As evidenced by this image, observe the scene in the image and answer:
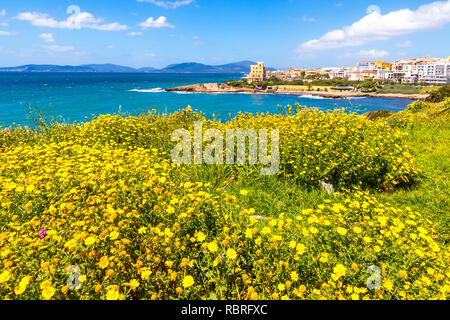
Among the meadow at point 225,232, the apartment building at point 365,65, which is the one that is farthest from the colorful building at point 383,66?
the meadow at point 225,232

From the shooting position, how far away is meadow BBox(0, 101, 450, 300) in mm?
1915

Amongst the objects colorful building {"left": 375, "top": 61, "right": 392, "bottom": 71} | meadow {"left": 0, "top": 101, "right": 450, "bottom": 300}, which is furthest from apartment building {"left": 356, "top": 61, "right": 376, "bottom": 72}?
meadow {"left": 0, "top": 101, "right": 450, "bottom": 300}

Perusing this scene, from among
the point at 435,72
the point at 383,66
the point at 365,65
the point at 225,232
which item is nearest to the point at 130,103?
the point at 225,232

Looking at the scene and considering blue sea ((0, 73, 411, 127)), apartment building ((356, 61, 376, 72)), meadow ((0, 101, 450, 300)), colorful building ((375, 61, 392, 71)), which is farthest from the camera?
apartment building ((356, 61, 376, 72))

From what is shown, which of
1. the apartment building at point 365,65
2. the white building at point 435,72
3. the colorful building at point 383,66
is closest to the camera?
the white building at point 435,72

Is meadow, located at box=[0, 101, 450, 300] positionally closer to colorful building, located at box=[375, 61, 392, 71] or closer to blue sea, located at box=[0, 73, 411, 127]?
blue sea, located at box=[0, 73, 411, 127]

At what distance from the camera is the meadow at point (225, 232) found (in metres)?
1.92

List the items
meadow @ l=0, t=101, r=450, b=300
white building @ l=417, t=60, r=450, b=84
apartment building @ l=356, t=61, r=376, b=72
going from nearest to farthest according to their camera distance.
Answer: meadow @ l=0, t=101, r=450, b=300 → white building @ l=417, t=60, r=450, b=84 → apartment building @ l=356, t=61, r=376, b=72

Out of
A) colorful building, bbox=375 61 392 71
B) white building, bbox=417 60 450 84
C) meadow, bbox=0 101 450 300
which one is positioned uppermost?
colorful building, bbox=375 61 392 71

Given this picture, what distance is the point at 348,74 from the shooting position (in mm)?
123750

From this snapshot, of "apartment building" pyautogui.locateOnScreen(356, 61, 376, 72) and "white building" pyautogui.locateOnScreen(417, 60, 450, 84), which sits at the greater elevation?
"apartment building" pyautogui.locateOnScreen(356, 61, 376, 72)

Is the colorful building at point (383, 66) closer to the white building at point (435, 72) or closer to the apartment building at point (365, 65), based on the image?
the apartment building at point (365, 65)

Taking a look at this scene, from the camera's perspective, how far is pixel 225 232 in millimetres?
2270
